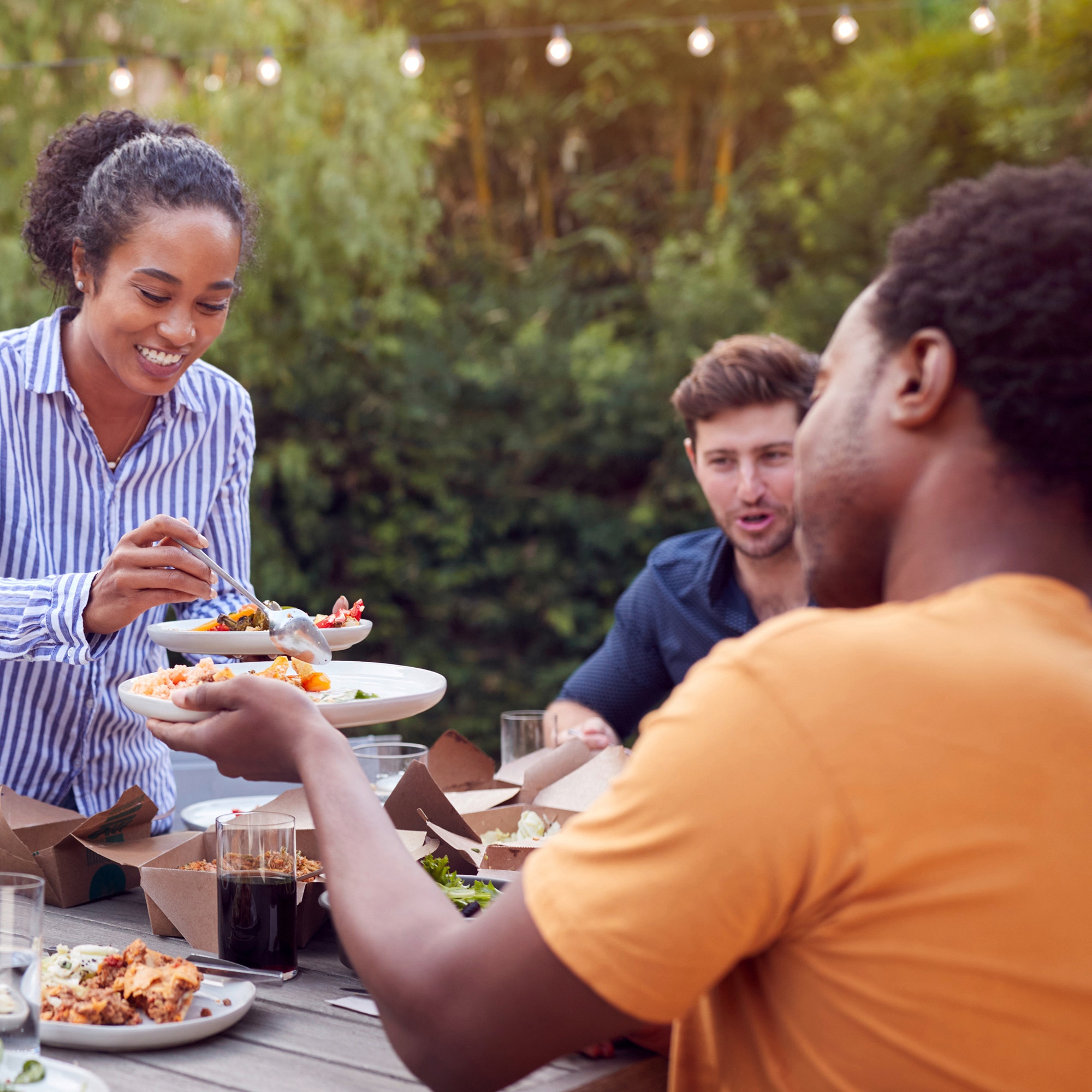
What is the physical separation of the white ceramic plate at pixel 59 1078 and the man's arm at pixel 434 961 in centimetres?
31

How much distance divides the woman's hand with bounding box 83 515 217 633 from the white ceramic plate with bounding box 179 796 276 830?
1.65ft

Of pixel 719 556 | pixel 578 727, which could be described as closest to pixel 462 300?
pixel 719 556

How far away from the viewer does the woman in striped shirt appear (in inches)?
76.4

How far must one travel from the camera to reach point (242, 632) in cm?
169

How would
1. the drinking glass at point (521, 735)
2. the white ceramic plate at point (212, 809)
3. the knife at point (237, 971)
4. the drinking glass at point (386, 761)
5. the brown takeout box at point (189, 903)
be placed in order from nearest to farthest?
the knife at point (237, 971) → the brown takeout box at point (189, 903) → the drinking glass at point (386, 761) → the white ceramic plate at point (212, 809) → the drinking glass at point (521, 735)

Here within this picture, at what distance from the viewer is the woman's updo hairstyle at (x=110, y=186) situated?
76.7 inches

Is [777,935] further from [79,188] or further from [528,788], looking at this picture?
[79,188]

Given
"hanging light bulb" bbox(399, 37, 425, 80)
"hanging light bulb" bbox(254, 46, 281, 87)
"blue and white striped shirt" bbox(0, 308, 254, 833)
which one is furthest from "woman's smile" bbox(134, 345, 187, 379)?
"hanging light bulb" bbox(399, 37, 425, 80)

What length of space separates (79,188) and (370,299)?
360 centimetres

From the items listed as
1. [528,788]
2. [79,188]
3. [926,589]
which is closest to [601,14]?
[79,188]

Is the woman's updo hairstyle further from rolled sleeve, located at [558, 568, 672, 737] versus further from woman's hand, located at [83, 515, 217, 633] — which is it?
rolled sleeve, located at [558, 568, 672, 737]

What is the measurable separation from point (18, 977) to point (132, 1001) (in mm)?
175

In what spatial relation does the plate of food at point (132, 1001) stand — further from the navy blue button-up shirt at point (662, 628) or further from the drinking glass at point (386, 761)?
the navy blue button-up shirt at point (662, 628)

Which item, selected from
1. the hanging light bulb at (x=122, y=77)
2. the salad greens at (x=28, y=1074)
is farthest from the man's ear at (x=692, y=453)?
the hanging light bulb at (x=122, y=77)
